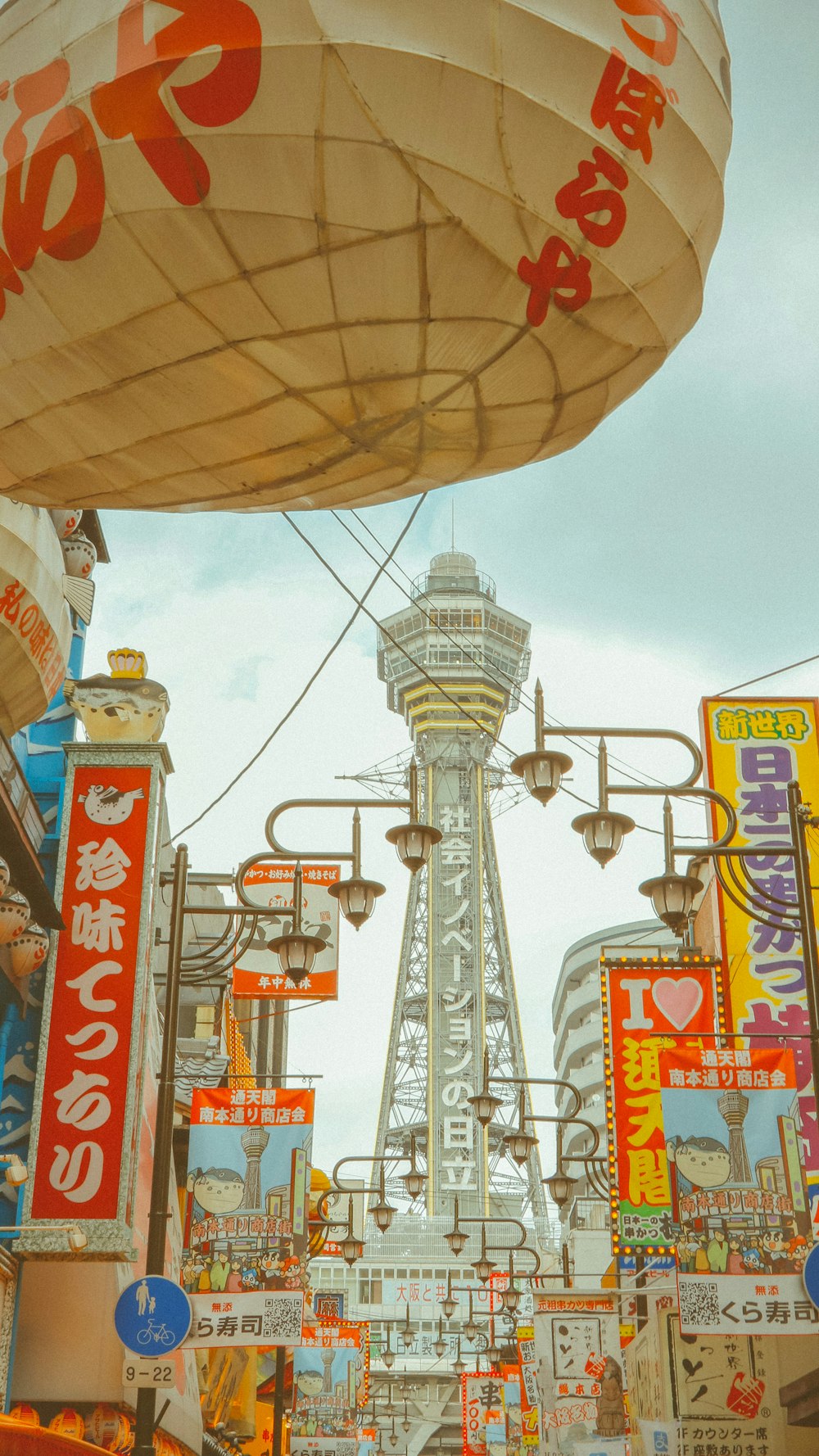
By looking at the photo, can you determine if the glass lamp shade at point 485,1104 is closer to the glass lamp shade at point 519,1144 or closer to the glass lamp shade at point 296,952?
the glass lamp shade at point 519,1144

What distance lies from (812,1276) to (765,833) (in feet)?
31.5

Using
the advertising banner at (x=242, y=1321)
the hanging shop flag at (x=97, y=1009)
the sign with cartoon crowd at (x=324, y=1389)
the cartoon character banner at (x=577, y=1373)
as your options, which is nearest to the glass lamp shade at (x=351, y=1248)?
the sign with cartoon crowd at (x=324, y=1389)

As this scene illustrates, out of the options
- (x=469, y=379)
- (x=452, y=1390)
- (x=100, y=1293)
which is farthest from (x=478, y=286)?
(x=452, y=1390)

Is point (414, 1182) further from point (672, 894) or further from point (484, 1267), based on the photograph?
point (672, 894)

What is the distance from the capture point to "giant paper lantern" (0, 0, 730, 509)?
2.61 m

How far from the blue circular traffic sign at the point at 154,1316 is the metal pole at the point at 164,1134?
558mm

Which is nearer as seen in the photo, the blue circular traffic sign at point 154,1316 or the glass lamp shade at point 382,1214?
the blue circular traffic sign at point 154,1316

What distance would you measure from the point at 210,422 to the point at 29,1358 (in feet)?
51.4

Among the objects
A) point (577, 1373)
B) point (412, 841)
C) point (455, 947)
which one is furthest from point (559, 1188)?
point (455, 947)

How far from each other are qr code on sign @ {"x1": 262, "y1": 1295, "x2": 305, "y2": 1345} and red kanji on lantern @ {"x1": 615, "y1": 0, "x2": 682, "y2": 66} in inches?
454

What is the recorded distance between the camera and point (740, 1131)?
1500 cm

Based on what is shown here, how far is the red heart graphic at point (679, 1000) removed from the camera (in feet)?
67.1

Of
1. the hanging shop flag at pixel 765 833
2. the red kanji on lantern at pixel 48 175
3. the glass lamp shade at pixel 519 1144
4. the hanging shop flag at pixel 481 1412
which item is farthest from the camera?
the hanging shop flag at pixel 481 1412

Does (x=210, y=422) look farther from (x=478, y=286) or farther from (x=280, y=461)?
(x=478, y=286)
